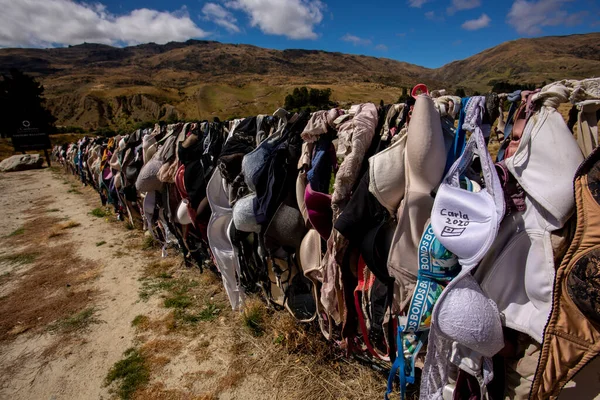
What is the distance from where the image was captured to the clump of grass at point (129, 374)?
8.46 feet

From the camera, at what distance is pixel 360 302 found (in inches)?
83.2

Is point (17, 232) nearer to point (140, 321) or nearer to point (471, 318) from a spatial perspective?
point (140, 321)

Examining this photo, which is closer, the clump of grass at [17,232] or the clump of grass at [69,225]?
the clump of grass at [17,232]

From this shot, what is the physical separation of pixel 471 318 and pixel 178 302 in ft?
11.3

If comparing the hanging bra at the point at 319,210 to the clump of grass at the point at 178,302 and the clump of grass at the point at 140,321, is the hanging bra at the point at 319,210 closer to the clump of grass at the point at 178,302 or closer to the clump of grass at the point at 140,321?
the clump of grass at the point at 178,302

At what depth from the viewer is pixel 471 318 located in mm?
1298

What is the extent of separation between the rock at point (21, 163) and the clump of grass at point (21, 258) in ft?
72.9

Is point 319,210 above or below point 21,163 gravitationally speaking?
above

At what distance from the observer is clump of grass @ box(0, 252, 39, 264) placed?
5.41 meters

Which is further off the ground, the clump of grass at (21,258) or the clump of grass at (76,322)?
the clump of grass at (76,322)

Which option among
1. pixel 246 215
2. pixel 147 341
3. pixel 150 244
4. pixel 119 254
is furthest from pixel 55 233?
pixel 246 215

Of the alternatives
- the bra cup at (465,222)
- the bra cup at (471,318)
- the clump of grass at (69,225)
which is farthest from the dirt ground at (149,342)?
the clump of grass at (69,225)

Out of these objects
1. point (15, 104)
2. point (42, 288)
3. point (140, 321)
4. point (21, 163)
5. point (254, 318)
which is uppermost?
point (15, 104)

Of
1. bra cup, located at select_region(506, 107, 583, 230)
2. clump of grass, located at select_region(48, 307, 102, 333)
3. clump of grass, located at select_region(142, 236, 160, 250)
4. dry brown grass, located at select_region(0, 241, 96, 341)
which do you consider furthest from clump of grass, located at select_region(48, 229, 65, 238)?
bra cup, located at select_region(506, 107, 583, 230)
